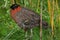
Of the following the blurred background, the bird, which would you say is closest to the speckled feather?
the bird

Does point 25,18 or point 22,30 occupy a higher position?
point 25,18

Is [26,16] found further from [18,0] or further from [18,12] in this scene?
A: [18,0]

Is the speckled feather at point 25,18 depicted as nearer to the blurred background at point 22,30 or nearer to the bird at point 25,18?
the bird at point 25,18

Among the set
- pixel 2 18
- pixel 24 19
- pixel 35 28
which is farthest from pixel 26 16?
pixel 2 18

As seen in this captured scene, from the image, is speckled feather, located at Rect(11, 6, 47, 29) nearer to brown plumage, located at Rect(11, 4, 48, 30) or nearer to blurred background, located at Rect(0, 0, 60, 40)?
brown plumage, located at Rect(11, 4, 48, 30)

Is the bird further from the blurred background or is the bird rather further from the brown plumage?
the blurred background

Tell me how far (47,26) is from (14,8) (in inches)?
26.4

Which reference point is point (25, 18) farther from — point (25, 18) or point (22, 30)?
point (22, 30)

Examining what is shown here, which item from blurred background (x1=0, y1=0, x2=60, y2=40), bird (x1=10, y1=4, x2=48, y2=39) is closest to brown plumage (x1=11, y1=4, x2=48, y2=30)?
bird (x1=10, y1=4, x2=48, y2=39)

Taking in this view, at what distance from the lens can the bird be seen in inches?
191

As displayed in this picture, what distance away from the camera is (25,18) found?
4844mm

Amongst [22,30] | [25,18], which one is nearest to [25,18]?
[25,18]

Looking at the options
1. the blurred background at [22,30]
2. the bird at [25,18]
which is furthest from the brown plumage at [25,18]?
the blurred background at [22,30]

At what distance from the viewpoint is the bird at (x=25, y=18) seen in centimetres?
484
